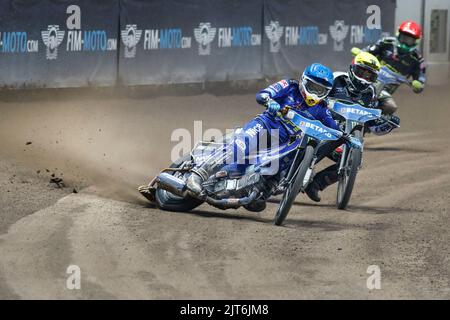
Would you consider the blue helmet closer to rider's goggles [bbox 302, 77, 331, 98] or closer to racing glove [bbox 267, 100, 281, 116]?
rider's goggles [bbox 302, 77, 331, 98]

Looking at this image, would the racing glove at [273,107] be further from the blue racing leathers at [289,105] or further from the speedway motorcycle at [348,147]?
the speedway motorcycle at [348,147]

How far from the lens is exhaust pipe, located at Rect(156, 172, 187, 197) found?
1148 cm

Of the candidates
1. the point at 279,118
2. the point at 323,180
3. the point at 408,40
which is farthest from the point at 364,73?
the point at 408,40

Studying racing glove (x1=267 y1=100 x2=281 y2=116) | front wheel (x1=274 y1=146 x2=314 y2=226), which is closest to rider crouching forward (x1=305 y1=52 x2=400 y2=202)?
racing glove (x1=267 y1=100 x2=281 y2=116)

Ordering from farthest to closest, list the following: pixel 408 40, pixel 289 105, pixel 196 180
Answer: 1. pixel 408 40
2. pixel 289 105
3. pixel 196 180

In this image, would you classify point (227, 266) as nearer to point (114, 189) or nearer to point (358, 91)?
point (114, 189)

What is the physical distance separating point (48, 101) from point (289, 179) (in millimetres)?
9050

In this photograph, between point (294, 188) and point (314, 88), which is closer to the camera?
point (294, 188)

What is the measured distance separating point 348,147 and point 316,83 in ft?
4.01

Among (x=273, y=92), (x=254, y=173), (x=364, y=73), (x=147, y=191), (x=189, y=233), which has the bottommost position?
(x=189, y=233)

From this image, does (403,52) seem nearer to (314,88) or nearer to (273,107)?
(314,88)

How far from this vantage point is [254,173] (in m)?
11.3

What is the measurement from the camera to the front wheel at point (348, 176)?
11875 mm

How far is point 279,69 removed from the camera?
23672 millimetres
